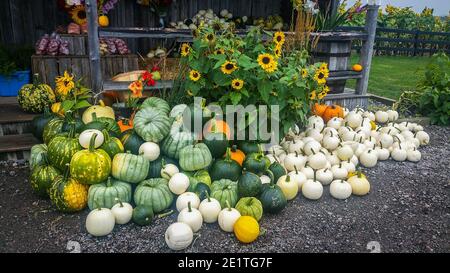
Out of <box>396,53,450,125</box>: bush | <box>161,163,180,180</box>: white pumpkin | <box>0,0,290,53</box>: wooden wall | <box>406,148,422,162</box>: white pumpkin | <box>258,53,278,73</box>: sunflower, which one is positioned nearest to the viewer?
<box>161,163,180,180</box>: white pumpkin

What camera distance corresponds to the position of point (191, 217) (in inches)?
123

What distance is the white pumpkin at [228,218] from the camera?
3.17 meters

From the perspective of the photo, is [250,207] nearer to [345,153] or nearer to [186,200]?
[186,200]

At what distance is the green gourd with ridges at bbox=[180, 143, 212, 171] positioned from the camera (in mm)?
3629

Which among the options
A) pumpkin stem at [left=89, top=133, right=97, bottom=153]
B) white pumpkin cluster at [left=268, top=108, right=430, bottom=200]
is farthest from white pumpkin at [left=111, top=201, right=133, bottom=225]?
white pumpkin cluster at [left=268, top=108, right=430, bottom=200]

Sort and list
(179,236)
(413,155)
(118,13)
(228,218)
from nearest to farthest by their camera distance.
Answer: (179,236), (228,218), (413,155), (118,13)

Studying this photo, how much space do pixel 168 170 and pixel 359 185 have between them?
1851 mm

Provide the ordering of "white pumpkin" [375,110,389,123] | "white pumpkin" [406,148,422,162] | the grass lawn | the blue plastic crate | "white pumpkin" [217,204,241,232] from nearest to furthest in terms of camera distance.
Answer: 1. "white pumpkin" [217,204,241,232]
2. "white pumpkin" [406,148,422,162]
3. the blue plastic crate
4. "white pumpkin" [375,110,389,123]
5. the grass lawn

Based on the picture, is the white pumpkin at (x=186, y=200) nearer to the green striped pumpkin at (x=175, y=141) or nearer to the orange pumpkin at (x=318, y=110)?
the green striped pumpkin at (x=175, y=141)

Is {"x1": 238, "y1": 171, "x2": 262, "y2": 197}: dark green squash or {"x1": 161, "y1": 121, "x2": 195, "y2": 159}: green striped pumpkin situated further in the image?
{"x1": 161, "y1": 121, "x2": 195, "y2": 159}: green striped pumpkin

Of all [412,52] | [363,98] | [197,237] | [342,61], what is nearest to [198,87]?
[197,237]

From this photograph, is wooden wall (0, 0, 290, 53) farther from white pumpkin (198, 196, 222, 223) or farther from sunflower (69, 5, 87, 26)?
white pumpkin (198, 196, 222, 223)

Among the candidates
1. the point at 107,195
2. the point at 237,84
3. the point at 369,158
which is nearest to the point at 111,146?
the point at 107,195

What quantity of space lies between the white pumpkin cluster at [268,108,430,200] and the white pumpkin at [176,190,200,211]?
2.45ft
